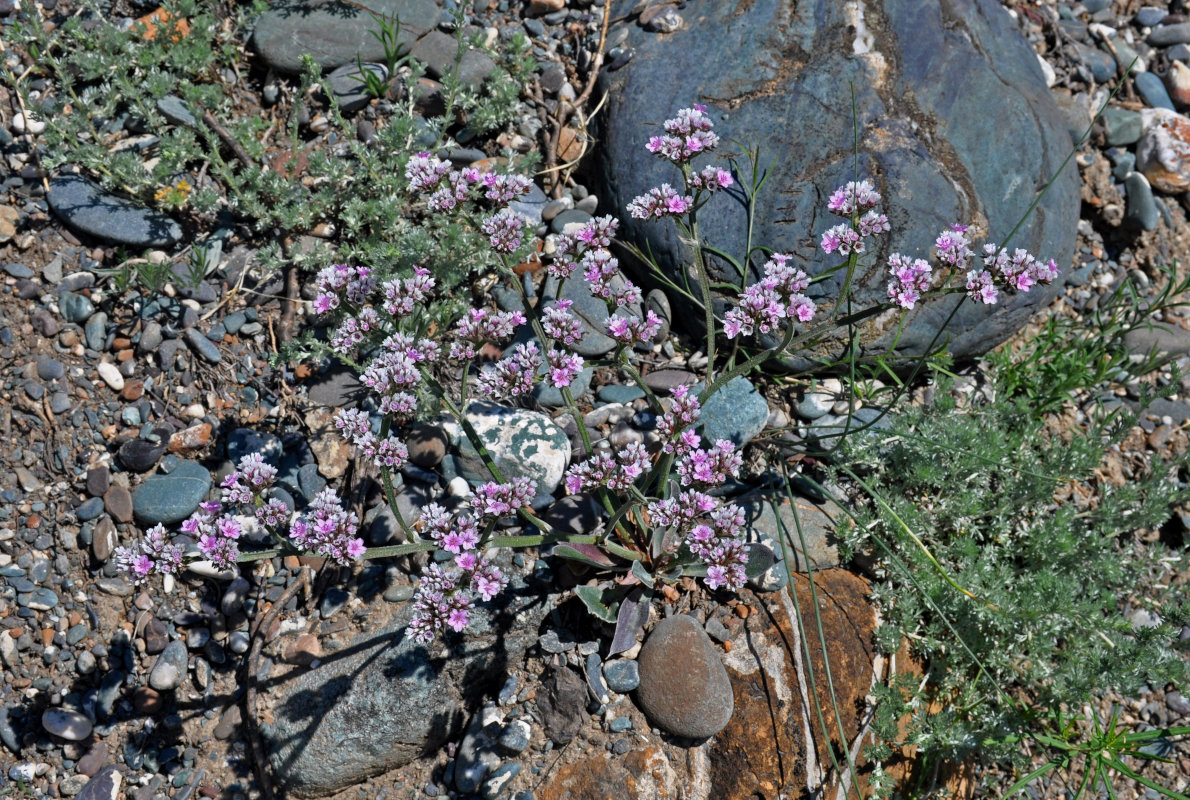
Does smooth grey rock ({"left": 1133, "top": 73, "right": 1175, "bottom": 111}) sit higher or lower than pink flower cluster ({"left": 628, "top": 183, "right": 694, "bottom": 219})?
lower

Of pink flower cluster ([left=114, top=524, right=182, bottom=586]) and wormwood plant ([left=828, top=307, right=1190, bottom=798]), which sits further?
wormwood plant ([left=828, top=307, right=1190, bottom=798])

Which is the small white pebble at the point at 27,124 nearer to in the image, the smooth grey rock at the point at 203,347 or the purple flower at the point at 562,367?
the smooth grey rock at the point at 203,347

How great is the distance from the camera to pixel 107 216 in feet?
17.0

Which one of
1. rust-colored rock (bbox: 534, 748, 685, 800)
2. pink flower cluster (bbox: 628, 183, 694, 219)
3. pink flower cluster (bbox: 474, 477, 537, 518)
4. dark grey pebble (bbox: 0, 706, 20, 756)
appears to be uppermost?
pink flower cluster (bbox: 628, 183, 694, 219)

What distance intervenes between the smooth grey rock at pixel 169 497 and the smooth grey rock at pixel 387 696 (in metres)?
1.16

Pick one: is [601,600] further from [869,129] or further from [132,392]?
[869,129]

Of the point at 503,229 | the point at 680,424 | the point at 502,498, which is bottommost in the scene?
the point at 502,498

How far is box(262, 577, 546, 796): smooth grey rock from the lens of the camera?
3.98 meters

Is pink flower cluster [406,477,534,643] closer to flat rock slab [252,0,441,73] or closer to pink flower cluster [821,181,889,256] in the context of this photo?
pink flower cluster [821,181,889,256]

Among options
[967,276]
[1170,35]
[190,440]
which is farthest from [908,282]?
[1170,35]

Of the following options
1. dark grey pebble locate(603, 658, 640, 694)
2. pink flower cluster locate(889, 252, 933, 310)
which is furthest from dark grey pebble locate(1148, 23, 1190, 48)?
dark grey pebble locate(603, 658, 640, 694)

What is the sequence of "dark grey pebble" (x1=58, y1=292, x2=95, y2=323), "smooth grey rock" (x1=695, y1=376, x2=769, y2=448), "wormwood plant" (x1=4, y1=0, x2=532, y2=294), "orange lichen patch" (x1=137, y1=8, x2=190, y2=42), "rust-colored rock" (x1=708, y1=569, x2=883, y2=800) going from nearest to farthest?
"rust-colored rock" (x1=708, y1=569, x2=883, y2=800) < "smooth grey rock" (x1=695, y1=376, x2=769, y2=448) < "dark grey pebble" (x1=58, y1=292, x2=95, y2=323) < "wormwood plant" (x1=4, y1=0, x2=532, y2=294) < "orange lichen patch" (x1=137, y1=8, x2=190, y2=42)

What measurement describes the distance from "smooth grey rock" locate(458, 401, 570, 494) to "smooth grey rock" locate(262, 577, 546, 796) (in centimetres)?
66

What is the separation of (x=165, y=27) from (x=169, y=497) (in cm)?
323
